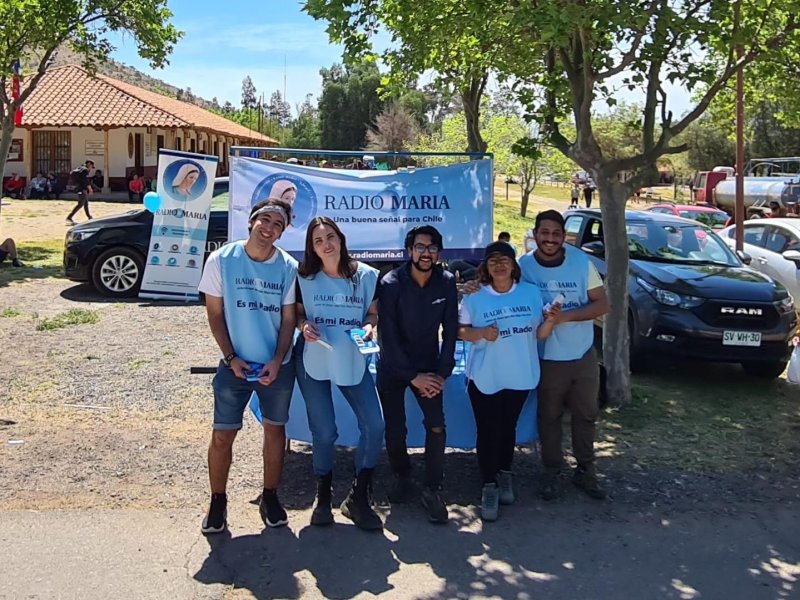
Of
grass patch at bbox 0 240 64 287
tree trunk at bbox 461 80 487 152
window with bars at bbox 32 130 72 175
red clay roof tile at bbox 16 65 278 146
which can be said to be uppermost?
red clay roof tile at bbox 16 65 278 146

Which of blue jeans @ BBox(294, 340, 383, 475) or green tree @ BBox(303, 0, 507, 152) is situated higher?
green tree @ BBox(303, 0, 507, 152)

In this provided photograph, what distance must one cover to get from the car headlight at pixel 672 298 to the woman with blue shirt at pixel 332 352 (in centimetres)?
410

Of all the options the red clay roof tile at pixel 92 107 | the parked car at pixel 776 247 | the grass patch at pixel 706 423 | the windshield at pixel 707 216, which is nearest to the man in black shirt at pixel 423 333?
the grass patch at pixel 706 423

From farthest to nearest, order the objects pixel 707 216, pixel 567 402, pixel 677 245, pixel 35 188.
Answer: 1. pixel 35 188
2. pixel 707 216
3. pixel 677 245
4. pixel 567 402

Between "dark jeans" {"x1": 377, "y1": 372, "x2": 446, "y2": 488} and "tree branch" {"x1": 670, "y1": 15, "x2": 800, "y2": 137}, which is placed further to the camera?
"tree branch" {"x1": 670, "y1": 15, "x2": 800, "y2": 137}

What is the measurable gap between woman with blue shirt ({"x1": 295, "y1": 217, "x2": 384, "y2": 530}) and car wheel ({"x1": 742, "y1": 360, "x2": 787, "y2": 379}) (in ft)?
15.4

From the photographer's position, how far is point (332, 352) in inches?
168

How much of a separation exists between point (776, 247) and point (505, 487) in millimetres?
8695

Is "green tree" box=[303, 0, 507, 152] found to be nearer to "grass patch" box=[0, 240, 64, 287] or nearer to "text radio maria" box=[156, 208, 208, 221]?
"text radio maria" box=[156, 208, 208, 221]

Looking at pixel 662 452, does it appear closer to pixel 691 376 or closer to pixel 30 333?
pixel 691 376

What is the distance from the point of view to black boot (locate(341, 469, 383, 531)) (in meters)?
4.29

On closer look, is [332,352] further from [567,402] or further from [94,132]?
[94,132]

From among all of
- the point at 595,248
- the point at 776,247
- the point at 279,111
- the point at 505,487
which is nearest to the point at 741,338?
the point at 595,248

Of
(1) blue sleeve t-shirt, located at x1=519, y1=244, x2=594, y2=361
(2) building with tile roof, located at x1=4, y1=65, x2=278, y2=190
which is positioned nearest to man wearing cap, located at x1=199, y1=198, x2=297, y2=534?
(1) blue sleeve t-shirt, located at x1=519, y1=244, x2=594, y2=361
